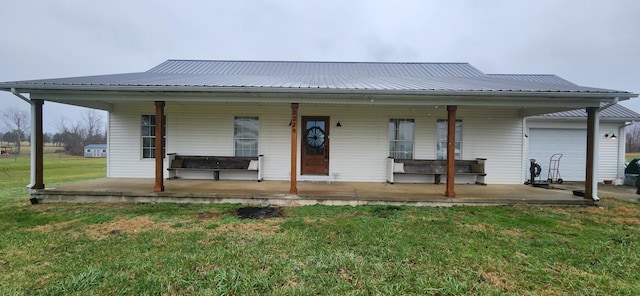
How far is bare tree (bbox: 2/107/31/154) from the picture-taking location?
39281mm

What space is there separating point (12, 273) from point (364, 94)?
577 centimetres

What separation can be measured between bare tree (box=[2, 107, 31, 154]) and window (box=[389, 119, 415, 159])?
5163cm

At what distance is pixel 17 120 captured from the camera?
4044 cm

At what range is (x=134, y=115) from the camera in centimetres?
893

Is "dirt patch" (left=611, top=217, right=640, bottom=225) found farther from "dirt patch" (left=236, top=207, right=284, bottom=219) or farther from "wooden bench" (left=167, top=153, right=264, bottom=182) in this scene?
"wooden bench" (left=167, top=153, right=264, bottom=182)

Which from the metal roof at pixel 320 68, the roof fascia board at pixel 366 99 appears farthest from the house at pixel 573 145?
the roof fascia board at pixel 366 99

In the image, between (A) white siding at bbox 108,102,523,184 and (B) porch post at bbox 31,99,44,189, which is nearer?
(B) porch post at bbox 31,99,44,189

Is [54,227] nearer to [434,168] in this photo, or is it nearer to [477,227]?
[477,227]

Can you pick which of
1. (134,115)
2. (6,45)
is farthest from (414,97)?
(6,45)

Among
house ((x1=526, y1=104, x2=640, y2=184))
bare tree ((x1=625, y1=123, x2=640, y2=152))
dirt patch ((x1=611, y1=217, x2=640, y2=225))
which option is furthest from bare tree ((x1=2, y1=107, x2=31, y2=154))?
bare tree ((x1=625, y1=123, x2=640, y2=152))

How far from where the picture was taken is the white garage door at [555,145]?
9.98 metres

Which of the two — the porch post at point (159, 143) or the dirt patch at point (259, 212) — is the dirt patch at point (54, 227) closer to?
the porch post at point (159, 143)

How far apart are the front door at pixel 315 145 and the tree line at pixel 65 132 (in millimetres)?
40102

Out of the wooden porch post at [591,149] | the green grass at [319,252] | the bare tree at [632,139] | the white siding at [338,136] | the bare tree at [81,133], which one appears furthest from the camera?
the bare tree at [81,133]
